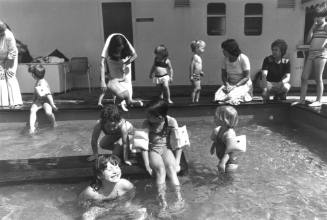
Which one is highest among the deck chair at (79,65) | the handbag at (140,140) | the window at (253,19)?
the window at (253,19)

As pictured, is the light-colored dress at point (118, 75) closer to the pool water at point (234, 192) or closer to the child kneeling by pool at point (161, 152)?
the pool water at point (234, 192)

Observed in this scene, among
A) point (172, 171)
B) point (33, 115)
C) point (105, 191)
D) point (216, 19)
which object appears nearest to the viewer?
point (105, 191)

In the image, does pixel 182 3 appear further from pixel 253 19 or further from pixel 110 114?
pixel 110 114

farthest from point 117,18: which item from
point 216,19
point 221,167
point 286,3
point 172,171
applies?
point 172,171

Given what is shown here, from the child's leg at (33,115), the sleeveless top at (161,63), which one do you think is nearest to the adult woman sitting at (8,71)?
the child's leg at (33,115)

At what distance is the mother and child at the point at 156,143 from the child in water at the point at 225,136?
54cm

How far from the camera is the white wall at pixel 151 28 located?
10336mm

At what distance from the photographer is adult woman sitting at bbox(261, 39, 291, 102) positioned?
7.01 meters

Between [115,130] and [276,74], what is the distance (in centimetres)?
418

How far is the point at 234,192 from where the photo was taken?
158 inches

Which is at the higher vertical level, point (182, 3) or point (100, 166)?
point (182, 3)

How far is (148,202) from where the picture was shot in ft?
12.3

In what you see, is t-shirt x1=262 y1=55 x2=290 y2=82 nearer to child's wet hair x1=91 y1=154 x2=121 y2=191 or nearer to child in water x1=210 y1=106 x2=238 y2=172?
child in water x1=210 y1=106 x2=238 y2=172

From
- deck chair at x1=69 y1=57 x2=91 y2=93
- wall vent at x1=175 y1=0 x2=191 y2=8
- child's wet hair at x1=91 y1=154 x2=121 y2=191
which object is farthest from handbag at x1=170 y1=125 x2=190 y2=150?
wall vent at x1=175 y1=0 x2=191 y2=8
